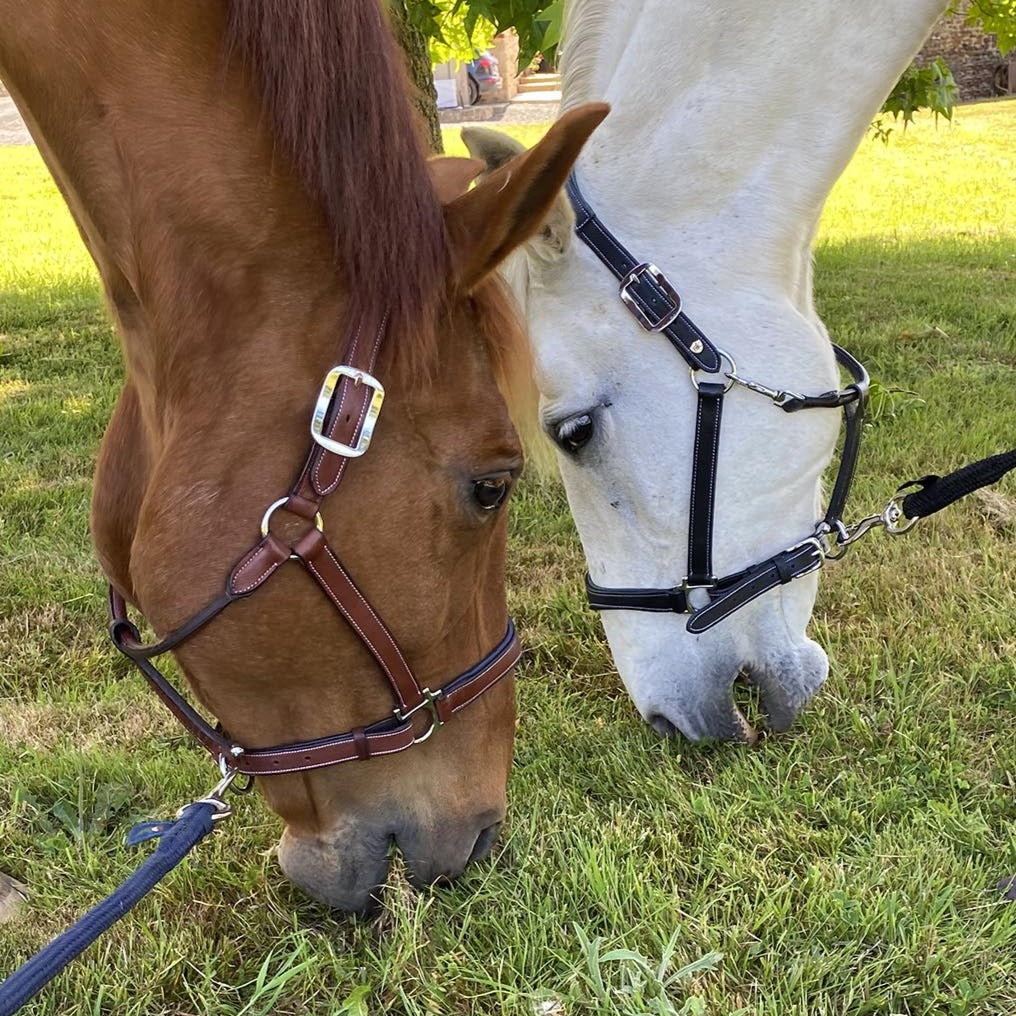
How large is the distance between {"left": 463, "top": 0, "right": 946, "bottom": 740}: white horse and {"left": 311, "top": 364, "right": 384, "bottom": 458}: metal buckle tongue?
0.68 meters

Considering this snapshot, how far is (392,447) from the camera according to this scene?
45.9 inches

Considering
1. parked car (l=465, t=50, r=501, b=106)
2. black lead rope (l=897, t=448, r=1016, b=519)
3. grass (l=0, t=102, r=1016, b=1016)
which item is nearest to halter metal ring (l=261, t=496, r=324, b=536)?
grass (l=0, t=102, r=1016, b=1016)

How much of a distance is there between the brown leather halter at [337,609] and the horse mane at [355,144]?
56 millimetres

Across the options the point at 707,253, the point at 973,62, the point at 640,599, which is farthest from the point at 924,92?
the point at 973,62

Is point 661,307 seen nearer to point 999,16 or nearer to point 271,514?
point 271,514

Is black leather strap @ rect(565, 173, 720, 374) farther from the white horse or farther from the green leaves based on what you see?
the green leaves

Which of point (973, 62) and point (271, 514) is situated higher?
point (271, 514)

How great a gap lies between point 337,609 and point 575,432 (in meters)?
0.73

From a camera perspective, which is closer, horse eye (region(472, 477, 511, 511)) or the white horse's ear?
horse eye (region(472, 477, 511, 511))

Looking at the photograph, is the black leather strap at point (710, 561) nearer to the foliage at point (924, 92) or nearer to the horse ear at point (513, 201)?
the horse ear at point (513, 201)

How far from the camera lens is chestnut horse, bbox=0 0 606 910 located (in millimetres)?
1112

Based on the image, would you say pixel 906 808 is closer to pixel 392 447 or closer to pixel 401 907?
pixel 401 907

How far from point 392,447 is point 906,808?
1.43 m

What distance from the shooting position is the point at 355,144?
3.70ft
